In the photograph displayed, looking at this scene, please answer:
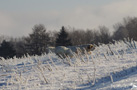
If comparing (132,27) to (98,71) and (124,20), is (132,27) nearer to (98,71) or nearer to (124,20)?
(124,20)

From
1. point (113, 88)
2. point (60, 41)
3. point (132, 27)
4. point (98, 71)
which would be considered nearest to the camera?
point (113, 88)

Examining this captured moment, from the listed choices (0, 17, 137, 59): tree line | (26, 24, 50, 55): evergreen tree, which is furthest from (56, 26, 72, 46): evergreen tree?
(26, 24, 50, 55): evergreen tree

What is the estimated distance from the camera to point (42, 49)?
42.3 metres

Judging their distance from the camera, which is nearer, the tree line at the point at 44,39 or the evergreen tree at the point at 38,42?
the tree line at the point at 44,39

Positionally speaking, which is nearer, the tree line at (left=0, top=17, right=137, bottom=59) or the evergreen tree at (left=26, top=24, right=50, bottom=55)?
the tree line at (left=0, top=17, right=137, bottom=59)

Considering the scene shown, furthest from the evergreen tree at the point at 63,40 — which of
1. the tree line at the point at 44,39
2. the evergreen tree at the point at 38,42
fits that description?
the evergreen tree at the point at 38,42

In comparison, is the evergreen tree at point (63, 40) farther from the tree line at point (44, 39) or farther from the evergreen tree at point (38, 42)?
the evergreen tree at point (38, 42)

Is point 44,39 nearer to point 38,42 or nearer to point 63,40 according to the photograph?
point 38,42

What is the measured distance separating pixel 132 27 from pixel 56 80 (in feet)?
155

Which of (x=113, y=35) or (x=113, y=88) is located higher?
(x=113, y=35)

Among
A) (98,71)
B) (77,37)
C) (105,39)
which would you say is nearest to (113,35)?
(105,39)

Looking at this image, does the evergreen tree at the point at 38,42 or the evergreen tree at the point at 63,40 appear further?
the evergreen tree at the point at 38,42

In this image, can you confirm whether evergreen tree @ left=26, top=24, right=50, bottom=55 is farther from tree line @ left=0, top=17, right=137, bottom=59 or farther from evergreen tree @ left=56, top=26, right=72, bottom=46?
evergreen tree @ left=56, top=26, right=72, bottom=46

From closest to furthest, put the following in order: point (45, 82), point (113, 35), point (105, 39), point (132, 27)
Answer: point (45, 82) < point (132, 27) < point (105, 39) < point (113, 35)
